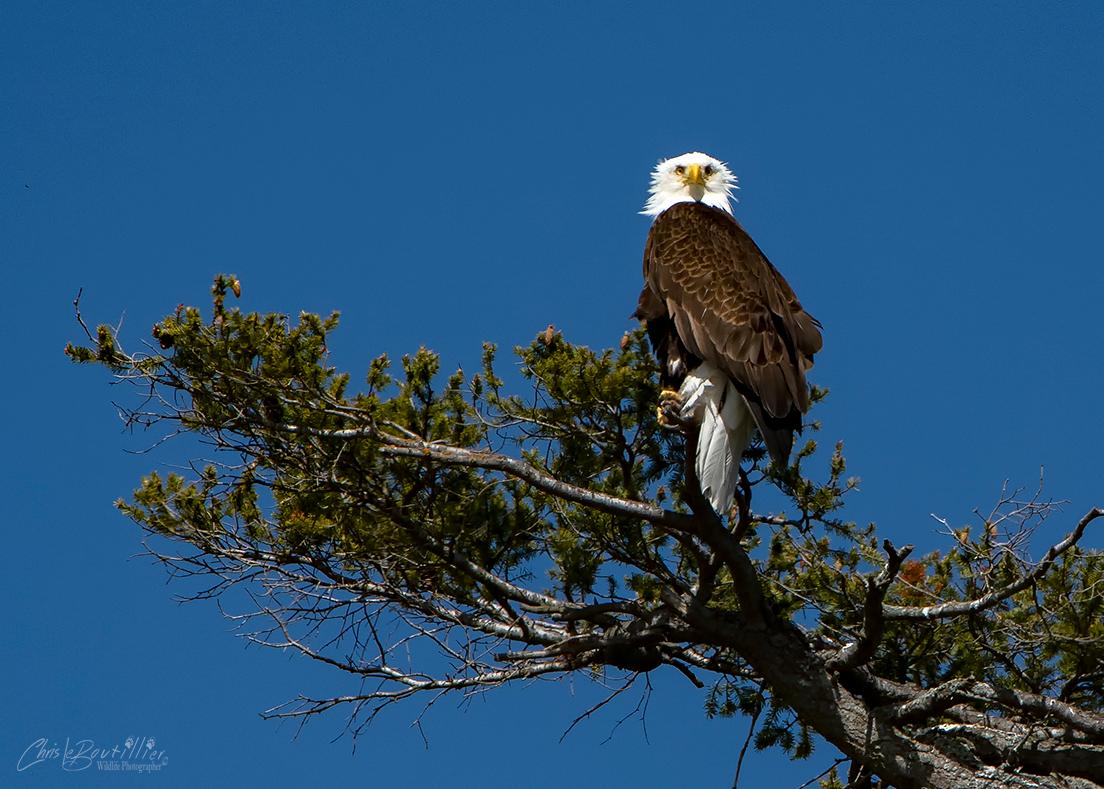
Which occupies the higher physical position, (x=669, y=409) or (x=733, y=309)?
(x=733, y=309)

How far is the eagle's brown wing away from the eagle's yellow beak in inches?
33.8

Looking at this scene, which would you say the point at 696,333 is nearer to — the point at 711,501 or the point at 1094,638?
the point at 711,501

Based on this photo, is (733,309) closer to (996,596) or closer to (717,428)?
(717,428)

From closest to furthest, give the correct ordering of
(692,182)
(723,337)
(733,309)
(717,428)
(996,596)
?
(996,596)
(717,428)
(723,337)
(733,309)
(692,182)

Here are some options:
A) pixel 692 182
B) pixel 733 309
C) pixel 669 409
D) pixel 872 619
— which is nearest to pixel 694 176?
pixel 692 182

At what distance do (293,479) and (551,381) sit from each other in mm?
1287

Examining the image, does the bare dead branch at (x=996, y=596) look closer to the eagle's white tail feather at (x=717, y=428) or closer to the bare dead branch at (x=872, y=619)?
the bare dead branch at (x=872, y=619)

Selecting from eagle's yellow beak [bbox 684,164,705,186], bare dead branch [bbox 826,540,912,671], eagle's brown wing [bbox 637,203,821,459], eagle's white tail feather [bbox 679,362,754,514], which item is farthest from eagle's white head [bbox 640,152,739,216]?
bare dead branch [bbox 826,540,912,671]

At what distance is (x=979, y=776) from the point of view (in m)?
6.01

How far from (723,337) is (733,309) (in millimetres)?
216

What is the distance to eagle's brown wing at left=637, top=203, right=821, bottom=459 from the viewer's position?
247 inches

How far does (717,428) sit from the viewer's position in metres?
6.33

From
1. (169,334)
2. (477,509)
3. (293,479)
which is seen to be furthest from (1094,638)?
(169,334)

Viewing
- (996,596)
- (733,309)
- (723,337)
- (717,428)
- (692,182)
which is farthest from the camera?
(692,182)
